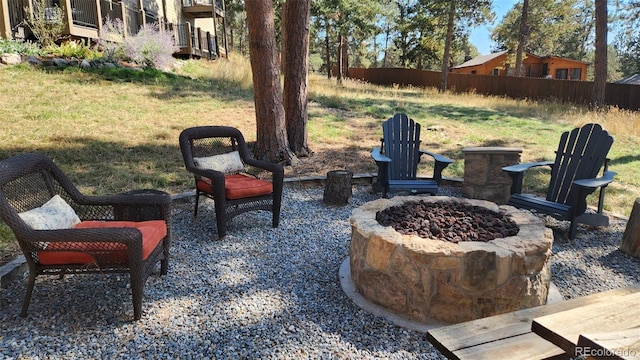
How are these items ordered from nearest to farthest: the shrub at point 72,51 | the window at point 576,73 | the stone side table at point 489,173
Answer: the stone side table at point 489,173 → the shrub at point 72,51 → the window at point 576,73

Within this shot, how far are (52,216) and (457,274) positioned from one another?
7.83 ft

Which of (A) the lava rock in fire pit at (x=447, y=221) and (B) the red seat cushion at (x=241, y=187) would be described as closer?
(A) the lava rock in fire pit at (x=447, y=221)

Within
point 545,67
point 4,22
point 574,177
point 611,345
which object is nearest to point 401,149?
point 574,177

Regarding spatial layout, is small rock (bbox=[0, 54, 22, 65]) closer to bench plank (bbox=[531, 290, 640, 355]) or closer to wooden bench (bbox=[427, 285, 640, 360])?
wooden bench (bbox=[427, 285, 640, 360])

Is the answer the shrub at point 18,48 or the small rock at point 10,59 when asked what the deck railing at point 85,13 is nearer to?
the shrub at point 18,48

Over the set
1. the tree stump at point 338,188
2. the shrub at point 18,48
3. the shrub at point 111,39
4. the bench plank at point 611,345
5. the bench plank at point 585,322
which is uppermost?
the shrub at point 111,39

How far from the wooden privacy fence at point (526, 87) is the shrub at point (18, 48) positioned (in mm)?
14957

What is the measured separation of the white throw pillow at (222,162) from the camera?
12.5 ft

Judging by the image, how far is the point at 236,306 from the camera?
2.39 metres

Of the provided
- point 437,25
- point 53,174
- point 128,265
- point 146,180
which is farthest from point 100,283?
point 437,25

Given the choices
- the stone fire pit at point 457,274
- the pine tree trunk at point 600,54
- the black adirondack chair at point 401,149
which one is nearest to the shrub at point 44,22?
the black adirondack chair at point 401,149

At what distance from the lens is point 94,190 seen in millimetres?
4297

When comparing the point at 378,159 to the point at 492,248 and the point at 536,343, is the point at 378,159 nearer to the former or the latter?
the point at 492,248

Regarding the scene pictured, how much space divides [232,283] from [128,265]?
700mm
